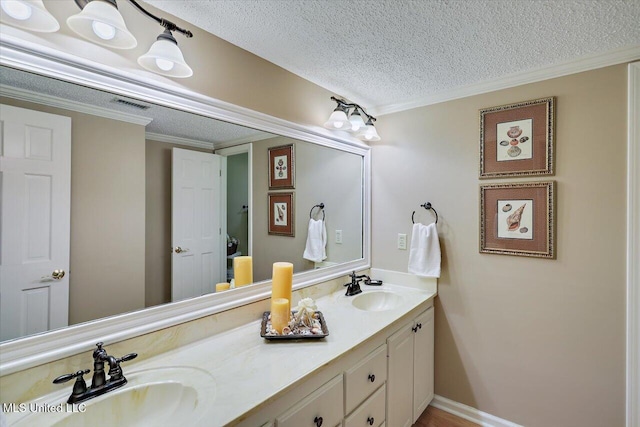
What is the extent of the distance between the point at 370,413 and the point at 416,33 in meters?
1.88

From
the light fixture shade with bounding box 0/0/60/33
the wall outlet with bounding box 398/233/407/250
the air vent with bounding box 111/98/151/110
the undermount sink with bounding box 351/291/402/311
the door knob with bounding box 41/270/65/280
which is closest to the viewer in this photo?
the light fixture shade with bounding box 0/0/60/33

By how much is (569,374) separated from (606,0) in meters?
1.91

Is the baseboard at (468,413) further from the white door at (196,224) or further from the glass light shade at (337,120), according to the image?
the glass light shade at (337,120)

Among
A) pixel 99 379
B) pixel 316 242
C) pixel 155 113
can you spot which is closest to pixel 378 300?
pixel 316 242

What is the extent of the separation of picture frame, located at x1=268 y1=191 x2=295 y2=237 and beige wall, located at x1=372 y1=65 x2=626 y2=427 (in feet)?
2.91

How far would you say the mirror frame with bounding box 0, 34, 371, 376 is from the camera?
2.95 feet

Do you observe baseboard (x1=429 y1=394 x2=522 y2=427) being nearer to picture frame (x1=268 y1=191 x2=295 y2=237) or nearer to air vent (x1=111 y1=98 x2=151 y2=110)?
picture frame (x1=268 y1=191 x2=295 y2=237)

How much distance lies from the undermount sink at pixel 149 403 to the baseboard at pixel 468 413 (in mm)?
1863

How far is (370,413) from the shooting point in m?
1.46

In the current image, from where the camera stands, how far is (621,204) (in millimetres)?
1560

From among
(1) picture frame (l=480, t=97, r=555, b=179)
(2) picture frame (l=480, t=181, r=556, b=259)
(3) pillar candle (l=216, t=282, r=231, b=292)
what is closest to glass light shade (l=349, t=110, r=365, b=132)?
(1) picture frame (l=480, t=97, r=555, b=179)

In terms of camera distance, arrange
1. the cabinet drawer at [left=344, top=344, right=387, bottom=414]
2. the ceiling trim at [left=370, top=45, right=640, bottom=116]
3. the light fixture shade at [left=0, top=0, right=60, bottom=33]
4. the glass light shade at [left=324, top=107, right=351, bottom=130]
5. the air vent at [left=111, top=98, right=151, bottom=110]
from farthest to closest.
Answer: the glass light shade at [left=324, top=107, right=351, bottom=130], the ceiling trim at [left=370, top=45, right=640, bottom=116], the cabinet drawer at [left=344, top=344, right=387, bottom=414], the air vent at [left=111, top=98, right=151, bottom=110], the light fixture shade at [left=0, top=0, right=60, bottom=33]

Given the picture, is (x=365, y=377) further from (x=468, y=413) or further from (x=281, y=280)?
(x=468, y=413)

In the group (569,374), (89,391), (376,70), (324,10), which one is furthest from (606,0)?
(89,391)
